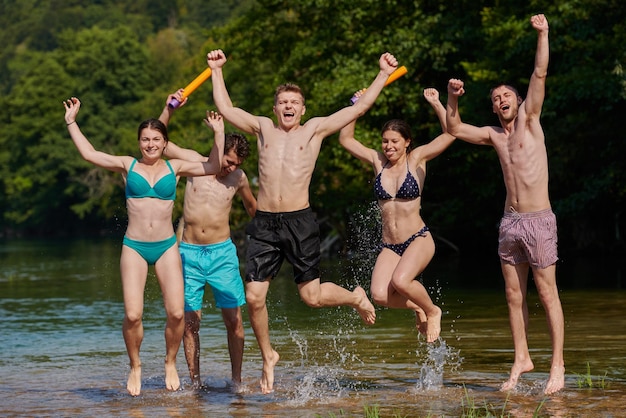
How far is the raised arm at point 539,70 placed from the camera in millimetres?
10141

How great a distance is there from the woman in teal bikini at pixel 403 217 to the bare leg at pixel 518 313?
0.78m

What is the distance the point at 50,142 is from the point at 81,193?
14.1 feet

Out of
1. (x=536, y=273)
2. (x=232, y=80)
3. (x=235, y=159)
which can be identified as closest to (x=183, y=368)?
(x=235, y=159)

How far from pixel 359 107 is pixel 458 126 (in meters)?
0.89

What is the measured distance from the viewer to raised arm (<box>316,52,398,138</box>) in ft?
35.0

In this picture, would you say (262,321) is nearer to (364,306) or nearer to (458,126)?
(364,306)

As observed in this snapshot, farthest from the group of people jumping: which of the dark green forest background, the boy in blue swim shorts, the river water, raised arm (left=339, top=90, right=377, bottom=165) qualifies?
the dark green forest background

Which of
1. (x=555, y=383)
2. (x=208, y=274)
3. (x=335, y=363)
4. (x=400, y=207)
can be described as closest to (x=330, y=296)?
(x=400, y=207)

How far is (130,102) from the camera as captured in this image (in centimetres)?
9075

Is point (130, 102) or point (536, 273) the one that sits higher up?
point (130, 102)

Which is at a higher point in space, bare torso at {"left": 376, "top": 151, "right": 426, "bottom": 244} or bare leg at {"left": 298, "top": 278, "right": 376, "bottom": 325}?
bare torso at {"left": 376, "top": 151, "right": 426, "bottom": 244}

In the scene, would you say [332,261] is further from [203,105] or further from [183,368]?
[203,105]

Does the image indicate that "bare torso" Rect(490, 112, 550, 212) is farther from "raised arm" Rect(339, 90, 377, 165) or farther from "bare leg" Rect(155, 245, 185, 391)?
"bare leg" Rect(155, 245, 185, 391)

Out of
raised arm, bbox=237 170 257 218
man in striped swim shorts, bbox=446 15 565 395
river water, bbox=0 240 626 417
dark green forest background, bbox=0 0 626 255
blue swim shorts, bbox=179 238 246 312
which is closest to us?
river water, bbox=0 240 626 417
